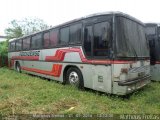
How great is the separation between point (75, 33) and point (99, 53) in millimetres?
1735

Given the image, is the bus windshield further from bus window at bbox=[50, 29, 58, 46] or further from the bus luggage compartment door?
bus window at bbox=[50, 29, 58, 46]

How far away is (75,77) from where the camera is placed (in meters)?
8.52

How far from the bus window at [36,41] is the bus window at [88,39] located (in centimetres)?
442

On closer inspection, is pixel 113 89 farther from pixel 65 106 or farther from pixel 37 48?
pixel 37 48

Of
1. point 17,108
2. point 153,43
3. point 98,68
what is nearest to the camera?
point 17,108

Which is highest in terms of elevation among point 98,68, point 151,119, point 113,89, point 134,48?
point 134,48

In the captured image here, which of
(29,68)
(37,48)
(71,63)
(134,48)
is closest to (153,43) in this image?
(134,48)

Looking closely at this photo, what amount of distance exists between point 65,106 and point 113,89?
66.1 inches

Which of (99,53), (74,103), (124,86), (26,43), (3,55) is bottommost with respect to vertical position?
(74,103)

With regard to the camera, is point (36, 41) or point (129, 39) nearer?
point (129, 39)

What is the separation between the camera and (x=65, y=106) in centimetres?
604

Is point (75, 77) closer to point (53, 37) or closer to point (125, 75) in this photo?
point (125, 75)

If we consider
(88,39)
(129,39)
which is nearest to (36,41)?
(88,39)

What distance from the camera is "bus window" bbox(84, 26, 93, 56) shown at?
7.58 m
